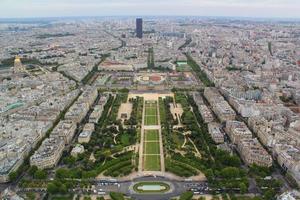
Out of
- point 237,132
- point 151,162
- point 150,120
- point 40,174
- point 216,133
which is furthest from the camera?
point 150,120

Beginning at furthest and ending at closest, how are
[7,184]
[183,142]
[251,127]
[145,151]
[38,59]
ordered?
[38,59]
[251,127]
[183,142]
[145,151]
[7,184]

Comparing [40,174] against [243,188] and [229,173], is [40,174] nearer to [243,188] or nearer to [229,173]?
[229,173]

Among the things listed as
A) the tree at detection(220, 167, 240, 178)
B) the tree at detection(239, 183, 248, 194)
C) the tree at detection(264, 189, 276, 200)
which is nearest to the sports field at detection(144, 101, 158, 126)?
the tree at detection(220, 167, 240, 178)

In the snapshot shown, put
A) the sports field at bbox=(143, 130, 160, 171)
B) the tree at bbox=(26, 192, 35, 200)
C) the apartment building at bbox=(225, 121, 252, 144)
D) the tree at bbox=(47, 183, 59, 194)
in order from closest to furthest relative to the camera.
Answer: the tree at bbox=(26, 192, 35, 200), the tree at bbox=(47, 183, 59, 194), the sports field at bbox=(143, 130, 160, 171), the apartment building at bbox=(225, 121, 252, 144)

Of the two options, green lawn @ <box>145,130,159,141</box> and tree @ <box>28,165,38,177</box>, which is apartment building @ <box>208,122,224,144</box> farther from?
tree @ <box>28,165,38,177</box>

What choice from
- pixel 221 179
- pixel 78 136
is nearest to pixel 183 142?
pixel 221 179

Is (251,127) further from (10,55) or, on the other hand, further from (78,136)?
(10,55)


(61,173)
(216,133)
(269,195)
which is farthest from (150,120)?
(269,195)
